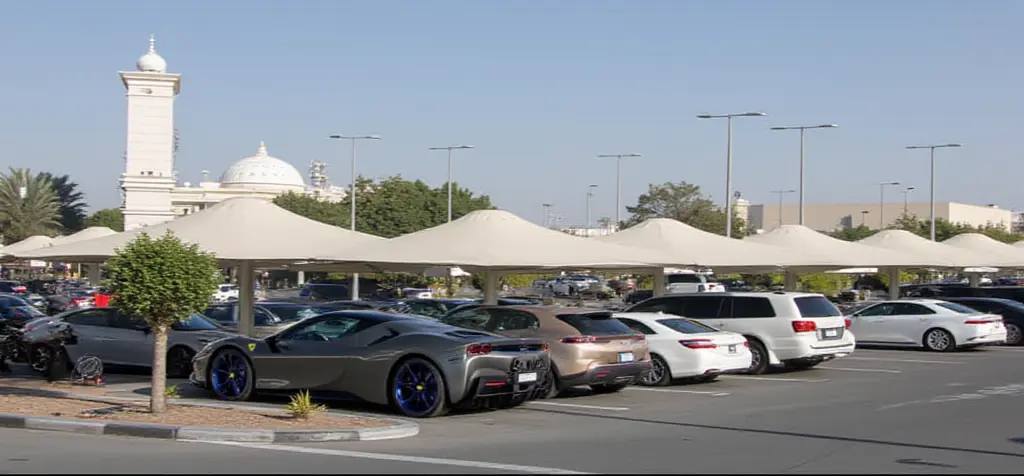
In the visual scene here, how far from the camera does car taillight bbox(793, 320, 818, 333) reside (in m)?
20.9

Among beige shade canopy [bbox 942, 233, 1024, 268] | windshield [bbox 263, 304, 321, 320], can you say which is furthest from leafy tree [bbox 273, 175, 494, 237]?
windshield [bbox 263, 304, 321, 320]

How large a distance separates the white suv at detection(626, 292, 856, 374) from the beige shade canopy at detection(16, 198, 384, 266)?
658 cm

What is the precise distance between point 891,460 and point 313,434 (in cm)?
587

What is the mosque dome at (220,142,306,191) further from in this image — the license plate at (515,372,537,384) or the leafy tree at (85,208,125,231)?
the license plate at (515,372,537,384)

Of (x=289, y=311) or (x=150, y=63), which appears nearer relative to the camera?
(x=289, y=311)

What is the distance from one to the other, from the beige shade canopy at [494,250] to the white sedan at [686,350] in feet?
4.19

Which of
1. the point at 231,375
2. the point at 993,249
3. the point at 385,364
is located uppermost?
the point at 993,249

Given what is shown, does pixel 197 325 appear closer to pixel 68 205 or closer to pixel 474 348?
pixel 474 348

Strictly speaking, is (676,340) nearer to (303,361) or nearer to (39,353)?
(303,361)

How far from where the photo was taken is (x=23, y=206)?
71.9 metres

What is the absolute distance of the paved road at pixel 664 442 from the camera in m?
10.4

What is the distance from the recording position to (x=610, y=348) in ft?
54.4

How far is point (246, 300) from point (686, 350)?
731cm

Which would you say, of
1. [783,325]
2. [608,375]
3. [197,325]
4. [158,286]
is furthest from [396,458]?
[783,325]
